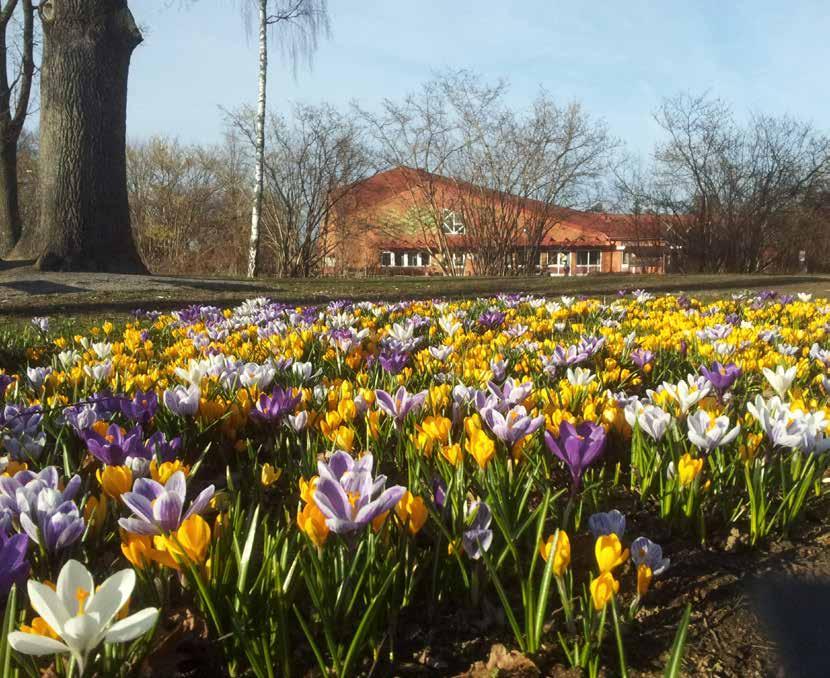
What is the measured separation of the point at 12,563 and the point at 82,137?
9405 mm

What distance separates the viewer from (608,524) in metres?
1.07

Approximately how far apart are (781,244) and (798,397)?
83.2ft

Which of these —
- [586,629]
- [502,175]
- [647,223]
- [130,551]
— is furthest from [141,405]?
[647,223]

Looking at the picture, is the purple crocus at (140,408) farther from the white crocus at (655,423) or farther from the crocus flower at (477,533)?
the white crocus at (655,423)

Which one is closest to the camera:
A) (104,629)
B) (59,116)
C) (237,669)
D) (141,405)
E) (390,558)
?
(104,629)

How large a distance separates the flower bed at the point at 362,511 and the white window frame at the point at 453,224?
738 inches

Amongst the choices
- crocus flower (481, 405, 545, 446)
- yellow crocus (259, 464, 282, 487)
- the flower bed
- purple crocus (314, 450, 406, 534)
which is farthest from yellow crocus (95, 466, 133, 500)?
crocus flower (481, 405, 545, 446)

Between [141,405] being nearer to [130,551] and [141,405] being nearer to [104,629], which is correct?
[130,551]

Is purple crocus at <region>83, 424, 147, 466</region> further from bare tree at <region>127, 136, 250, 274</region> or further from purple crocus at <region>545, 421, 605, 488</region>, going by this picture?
bare tree at <region>127, 136, 250, 274</region>

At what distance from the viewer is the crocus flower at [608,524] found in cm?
106

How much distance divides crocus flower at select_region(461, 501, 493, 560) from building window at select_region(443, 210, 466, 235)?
20.0 m

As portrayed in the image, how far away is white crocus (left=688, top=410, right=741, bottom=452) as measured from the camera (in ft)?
4.55

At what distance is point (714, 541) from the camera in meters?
1.29

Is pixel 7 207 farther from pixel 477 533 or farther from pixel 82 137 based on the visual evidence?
pixel 477 533
